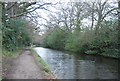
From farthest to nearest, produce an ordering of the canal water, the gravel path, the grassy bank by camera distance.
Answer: the canal water → the grassy bank → the gravel path

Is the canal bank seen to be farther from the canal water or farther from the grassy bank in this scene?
the canal water

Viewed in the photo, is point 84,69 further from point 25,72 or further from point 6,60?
point 6,60

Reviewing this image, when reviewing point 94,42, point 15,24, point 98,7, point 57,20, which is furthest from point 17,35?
point 98,7

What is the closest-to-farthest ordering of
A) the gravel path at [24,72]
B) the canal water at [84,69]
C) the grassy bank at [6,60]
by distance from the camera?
the gravel path at [24,72]
the grassy bank at [6,60]
the canal water at [84,69]

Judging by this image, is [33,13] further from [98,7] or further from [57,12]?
[98,7]

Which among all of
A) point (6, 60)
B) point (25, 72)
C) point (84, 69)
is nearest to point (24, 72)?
point (25, 72)

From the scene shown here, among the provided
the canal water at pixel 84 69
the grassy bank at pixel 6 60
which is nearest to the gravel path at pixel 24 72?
the grassy bank at pixel 6 60

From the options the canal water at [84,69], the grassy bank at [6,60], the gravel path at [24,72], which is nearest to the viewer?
the gravel path at [24,72]

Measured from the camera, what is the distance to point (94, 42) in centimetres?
1777

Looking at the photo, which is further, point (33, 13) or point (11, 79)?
point (33, 13)

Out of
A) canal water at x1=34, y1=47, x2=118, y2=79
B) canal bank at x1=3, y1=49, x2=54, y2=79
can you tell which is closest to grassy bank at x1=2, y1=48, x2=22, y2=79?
canal bank at x1=3, y1=49, x2=54, y2=79

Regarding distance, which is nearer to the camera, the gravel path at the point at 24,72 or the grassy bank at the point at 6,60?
the gravel path at the point at 24,72

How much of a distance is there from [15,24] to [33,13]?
5.06 metres

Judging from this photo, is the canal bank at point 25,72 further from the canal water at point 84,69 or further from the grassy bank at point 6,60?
the canal water at point 84,69
